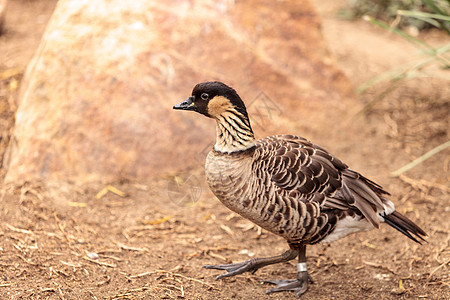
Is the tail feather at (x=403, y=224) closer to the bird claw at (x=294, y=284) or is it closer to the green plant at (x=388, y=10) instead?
the bird claw at (x=294, y=284)

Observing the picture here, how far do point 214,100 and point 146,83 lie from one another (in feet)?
7.48

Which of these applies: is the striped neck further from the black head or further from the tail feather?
the tail feather

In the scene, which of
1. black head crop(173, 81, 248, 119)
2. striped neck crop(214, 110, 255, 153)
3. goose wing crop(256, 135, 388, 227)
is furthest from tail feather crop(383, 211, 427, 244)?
black head crop(173, 81, 248, 119)

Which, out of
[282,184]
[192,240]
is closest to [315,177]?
[282,184]

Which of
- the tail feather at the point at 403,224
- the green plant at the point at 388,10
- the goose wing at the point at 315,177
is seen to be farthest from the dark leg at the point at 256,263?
the green plant at the point at 388,10

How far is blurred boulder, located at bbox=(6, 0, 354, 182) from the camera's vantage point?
18.3 ft

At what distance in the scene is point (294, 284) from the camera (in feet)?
13.8

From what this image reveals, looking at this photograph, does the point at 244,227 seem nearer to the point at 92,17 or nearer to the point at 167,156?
the point at 167,156

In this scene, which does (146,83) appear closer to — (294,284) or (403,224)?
(294,284)

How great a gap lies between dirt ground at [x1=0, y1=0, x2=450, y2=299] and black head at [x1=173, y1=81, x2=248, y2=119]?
1417 millimetres

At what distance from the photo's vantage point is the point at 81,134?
5.60m

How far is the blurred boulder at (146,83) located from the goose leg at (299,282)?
2.05 meters

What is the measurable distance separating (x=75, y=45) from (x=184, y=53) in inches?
49.5

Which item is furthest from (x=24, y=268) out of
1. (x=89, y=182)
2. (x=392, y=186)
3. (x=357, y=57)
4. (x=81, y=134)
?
(x=357, y=57)
